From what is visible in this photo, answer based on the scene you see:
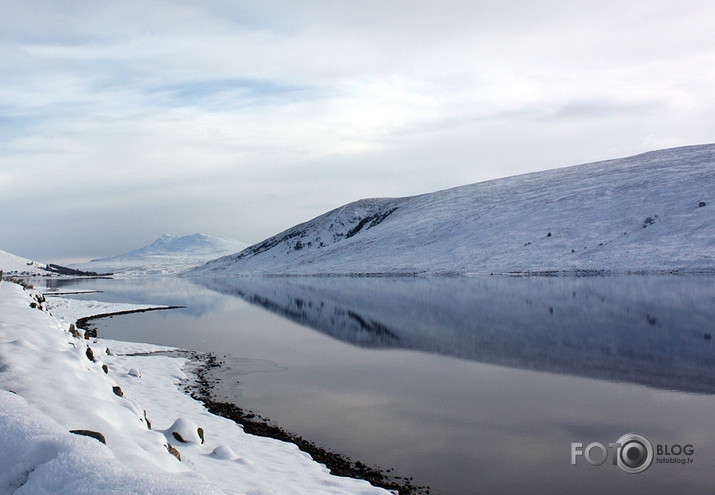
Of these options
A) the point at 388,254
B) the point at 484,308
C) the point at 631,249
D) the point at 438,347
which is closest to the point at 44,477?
the point at 438,347

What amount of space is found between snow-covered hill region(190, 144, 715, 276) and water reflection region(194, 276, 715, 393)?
32.1 meters

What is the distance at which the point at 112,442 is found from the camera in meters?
A: 7.74

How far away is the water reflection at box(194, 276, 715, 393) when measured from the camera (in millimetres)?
22652

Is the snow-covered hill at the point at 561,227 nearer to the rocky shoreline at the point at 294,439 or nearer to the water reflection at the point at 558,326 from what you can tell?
the water reflection at the point at 558,326

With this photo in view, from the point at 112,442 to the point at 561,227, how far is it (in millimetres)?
116801

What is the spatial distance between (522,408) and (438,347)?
11576 mm

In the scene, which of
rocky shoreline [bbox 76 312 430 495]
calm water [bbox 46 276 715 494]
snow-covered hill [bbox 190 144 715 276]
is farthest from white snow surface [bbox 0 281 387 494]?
snow-covered hill [bbox 190 144 715 276]

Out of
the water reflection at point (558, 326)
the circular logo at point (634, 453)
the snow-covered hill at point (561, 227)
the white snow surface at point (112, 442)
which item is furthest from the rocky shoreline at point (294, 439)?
the snow-covered hill at point (561, 227)

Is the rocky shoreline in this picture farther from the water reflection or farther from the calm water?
the water reflection

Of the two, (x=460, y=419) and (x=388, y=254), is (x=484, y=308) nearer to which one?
(x=460, y=419)

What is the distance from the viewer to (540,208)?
5231 inches

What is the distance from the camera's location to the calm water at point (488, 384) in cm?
1279

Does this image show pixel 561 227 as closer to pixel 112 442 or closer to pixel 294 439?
pixel 294 439

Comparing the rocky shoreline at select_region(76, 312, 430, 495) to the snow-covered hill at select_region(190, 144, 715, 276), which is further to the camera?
the snow-covered hill at select_region(190, 144, 715, 276)
